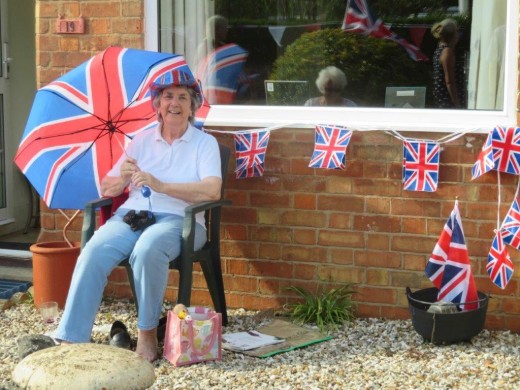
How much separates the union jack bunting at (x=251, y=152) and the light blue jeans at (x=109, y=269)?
30.6 inches

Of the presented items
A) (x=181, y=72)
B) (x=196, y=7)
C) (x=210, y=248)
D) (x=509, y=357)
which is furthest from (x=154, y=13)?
(x=509, y=357)

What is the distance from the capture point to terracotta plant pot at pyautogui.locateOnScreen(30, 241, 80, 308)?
5555 millimetres

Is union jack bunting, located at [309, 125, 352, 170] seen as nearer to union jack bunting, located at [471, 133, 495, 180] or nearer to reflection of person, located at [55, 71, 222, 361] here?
reflection of person, located at [55, 71, 222, 361]

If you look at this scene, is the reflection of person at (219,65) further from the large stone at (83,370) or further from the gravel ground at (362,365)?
the large stone at (83,370)

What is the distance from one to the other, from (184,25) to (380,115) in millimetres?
1331

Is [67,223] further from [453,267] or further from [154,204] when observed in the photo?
[453,267]

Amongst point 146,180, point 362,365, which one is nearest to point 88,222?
point 146,180

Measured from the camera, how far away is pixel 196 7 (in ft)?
18.6

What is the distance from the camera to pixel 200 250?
496 cm

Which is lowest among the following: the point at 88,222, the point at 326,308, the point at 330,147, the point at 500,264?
the point at 326,308

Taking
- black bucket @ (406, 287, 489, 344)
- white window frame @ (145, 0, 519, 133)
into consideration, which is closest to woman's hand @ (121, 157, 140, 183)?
white window frame @ (145, 0, 519, 133)

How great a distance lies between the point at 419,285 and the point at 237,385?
1.39m

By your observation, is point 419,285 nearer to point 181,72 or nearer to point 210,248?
point 210,248

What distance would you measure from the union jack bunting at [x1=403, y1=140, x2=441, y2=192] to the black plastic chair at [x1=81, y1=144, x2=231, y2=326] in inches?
38.5
